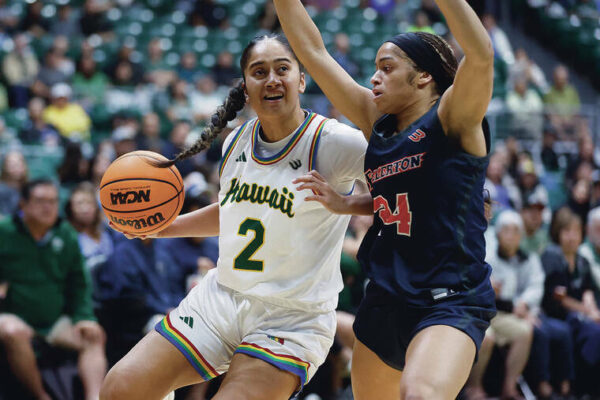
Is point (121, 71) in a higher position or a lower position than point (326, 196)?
lower

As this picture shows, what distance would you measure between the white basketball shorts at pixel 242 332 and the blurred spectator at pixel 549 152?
8.78 meters

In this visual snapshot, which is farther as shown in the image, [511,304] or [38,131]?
[38,131]

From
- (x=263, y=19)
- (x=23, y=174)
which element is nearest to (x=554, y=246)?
(x=23, y=174)

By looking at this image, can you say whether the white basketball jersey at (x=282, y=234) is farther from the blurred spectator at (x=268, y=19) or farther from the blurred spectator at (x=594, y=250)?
the blurred spectator at (x=268, y=19)

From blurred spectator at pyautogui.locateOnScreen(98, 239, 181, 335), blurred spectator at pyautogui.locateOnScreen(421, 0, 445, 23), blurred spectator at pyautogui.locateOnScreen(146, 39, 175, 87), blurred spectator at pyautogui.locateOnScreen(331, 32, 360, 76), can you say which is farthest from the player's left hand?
blurred spectator at pyautogui.locateOnScreen(421, 0, 445, 23)

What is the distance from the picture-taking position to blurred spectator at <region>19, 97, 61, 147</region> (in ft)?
29.5

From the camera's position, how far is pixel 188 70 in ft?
38.6

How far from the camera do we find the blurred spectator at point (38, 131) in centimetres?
898

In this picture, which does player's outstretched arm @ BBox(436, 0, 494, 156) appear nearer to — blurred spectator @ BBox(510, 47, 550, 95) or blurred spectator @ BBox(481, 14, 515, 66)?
blurred spectator @ BBox(510, 47, 550, 95)

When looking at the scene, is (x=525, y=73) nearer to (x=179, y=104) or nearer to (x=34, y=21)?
(x=179, y=104)

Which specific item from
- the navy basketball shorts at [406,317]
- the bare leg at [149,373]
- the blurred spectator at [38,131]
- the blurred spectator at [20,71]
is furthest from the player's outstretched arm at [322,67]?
the blurred spectator at [20,71]

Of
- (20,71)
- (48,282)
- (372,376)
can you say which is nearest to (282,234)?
(372,376)

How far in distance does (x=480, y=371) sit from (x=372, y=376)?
3411 millimetres

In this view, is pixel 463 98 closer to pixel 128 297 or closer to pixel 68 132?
pixel 128 297
